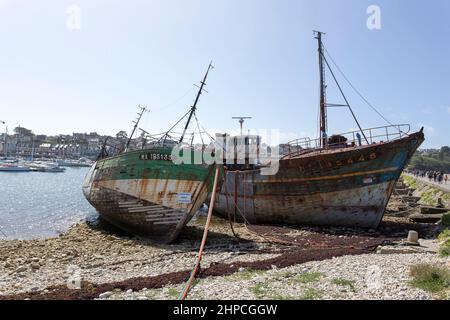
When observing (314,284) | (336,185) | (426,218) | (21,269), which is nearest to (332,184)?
(336,185)

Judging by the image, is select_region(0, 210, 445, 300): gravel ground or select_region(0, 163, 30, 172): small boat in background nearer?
select_region(0, 210, 445, 300): gravel ground

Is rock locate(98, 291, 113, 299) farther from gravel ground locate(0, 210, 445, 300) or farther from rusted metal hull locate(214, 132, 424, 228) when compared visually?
rusted metal hull locate(214, 132, 424, 228)

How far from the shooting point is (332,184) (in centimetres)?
1722

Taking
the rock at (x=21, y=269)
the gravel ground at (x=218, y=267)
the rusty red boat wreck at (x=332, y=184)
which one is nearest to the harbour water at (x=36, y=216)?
the gravel ground at (x=218, y=267)

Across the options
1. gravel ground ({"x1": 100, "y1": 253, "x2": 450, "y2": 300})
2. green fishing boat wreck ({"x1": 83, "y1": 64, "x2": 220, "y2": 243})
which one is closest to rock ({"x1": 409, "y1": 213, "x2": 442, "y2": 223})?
gravel ground ({"x1": 100, "y1": 253, "x2": 450, "y2": 300})

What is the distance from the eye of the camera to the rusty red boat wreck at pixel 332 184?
53.7 ft

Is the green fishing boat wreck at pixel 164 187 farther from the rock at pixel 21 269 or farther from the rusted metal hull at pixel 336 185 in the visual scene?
the rock at pixel 21 269

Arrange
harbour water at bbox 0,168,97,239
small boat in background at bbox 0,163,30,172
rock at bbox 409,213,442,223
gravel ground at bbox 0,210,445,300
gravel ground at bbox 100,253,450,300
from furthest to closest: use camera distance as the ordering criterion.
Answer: small boat in background at bbox 0,163,30,172, rock at bbox 409,213,442,223, harbour water at bbox 0,168,97,239, gravel ground at bbox 0,210,445,300, gravel ground at bbox 100,253,450,300

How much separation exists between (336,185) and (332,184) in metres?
0.21

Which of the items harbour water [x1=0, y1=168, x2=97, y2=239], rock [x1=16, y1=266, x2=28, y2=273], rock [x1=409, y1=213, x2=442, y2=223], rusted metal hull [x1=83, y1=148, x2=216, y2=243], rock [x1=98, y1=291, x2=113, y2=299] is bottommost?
harbour water [x1=0, y1=168, x2=97, y2=239]

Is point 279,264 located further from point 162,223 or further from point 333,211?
point 333,211

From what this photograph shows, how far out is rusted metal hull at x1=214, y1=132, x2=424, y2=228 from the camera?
16.3 m

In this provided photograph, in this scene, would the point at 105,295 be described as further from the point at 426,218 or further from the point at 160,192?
the point at 426,218

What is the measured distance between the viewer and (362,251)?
444 inches
